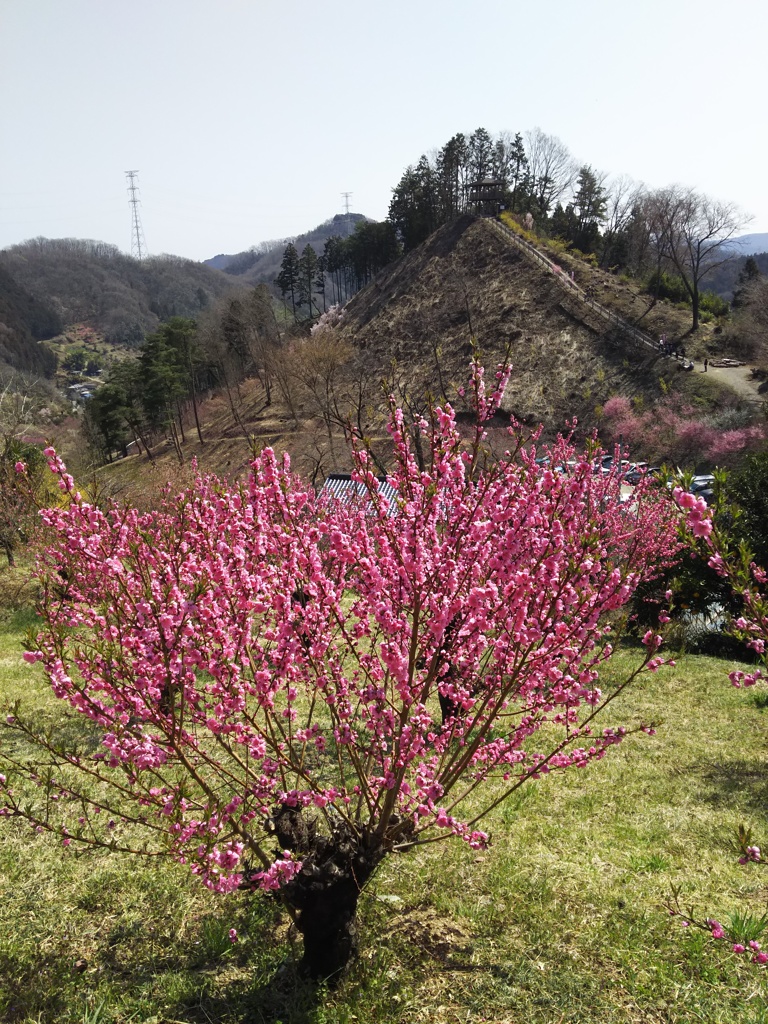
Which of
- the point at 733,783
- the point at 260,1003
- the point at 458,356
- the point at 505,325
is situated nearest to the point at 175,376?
the point at 458,356

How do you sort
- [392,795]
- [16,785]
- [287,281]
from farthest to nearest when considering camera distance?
[287,281]
[16,785]
[392,795]

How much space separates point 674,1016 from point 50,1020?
3520mm

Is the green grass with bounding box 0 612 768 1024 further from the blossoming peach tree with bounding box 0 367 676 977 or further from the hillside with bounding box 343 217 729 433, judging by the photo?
the hillside with bounding box 343 217 729 433

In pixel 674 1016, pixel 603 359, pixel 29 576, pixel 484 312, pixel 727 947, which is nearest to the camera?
pixel 674 1016

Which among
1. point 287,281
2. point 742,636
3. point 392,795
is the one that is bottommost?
point 392,795

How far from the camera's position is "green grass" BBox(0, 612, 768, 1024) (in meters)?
3.48

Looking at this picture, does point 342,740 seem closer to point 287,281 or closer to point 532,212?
point 532,212

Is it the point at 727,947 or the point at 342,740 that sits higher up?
the point at 342,740

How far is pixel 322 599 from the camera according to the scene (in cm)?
359

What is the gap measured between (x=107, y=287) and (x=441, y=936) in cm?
19280

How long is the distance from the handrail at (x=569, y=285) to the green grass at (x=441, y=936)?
4486 centimetres

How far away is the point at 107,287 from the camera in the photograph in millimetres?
167875

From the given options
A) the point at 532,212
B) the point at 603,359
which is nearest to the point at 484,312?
the point at 603,359

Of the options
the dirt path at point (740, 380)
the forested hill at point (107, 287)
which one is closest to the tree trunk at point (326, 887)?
the dirt path at point (740, 380)
